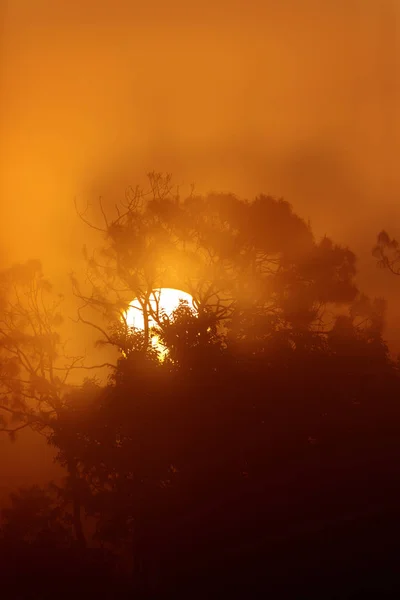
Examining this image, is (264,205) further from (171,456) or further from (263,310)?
(171,456)

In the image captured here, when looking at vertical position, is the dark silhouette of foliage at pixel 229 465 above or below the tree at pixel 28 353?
below

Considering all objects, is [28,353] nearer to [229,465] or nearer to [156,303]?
[156,303]

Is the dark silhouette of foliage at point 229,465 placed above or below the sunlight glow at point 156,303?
below

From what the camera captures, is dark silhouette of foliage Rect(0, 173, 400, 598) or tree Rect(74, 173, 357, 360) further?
tree Rect(74, 173, 357, 360)

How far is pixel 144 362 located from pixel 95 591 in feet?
14.9

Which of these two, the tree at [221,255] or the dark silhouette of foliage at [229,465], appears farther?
the tree at [221,255]

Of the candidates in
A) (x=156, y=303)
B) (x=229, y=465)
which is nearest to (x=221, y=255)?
(x=156, y=303)

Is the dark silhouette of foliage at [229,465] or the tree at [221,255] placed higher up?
the tree at [221,255]

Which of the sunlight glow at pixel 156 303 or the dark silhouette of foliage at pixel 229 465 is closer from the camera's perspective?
the dark silhouette of foliage at pixel 229 465

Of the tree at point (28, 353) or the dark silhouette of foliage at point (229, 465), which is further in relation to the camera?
the tree at point (28, 353)

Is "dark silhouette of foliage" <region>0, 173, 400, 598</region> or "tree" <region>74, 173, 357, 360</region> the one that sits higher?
"tree" <region>74, 173, 357, 360</region>

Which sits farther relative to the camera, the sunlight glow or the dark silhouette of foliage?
the sunlight glow

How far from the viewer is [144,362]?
45.7ft

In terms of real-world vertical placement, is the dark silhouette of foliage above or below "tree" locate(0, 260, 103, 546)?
below
